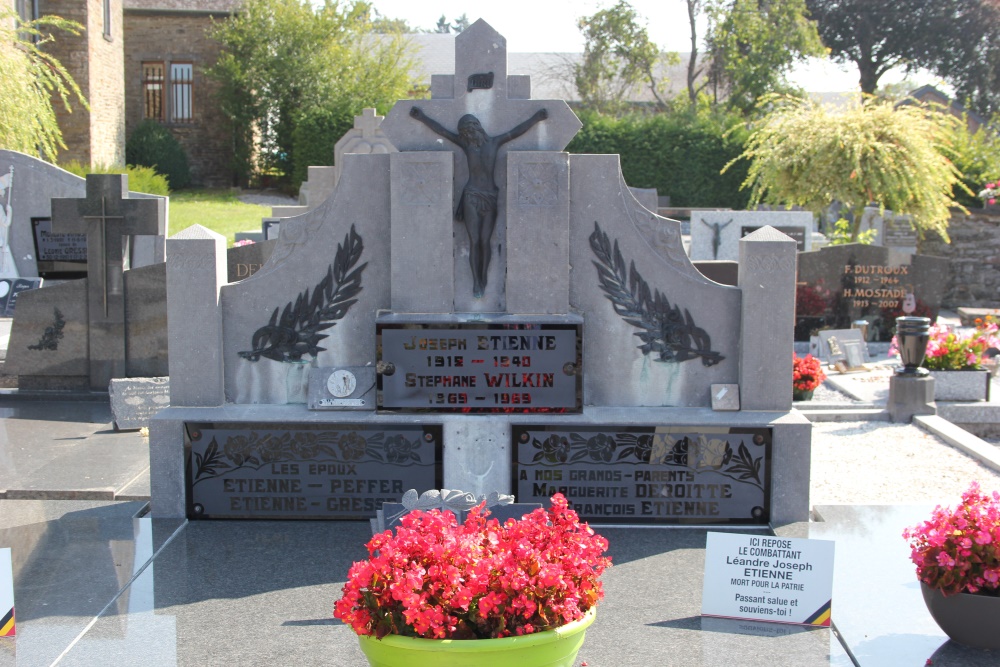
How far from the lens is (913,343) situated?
9.97 m

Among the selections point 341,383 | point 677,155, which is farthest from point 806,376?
point 677,155

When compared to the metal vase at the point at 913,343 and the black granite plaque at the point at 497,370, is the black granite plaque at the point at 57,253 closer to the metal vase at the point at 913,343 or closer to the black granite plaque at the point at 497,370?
the black granite plaque at the point at 497,370

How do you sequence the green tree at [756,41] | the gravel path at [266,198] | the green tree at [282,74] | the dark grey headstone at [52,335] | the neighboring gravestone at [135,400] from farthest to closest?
the green tree at [756,41] → the green tree at [282,74] → the gravel path at [266,198] → the dark grey headstone at [52,335] → the neighboring gravestone at [135,400]

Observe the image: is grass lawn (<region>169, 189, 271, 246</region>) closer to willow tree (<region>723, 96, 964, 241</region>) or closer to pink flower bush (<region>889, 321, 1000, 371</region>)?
willow tree (<region>723, 96, 964, 241</region>)

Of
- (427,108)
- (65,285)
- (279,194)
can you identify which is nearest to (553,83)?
(279,194)

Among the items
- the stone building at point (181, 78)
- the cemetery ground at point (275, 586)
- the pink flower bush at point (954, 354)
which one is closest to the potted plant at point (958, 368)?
the pink flower bush at point (954, 354)

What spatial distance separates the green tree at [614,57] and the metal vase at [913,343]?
89.9ft

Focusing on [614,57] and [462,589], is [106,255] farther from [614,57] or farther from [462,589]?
[614,57]

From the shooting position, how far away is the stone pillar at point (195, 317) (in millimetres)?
6094

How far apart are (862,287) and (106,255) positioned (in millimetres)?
9870

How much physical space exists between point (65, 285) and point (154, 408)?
2.55 meters

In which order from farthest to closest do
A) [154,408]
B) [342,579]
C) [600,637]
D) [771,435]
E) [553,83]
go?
1. [553,83]
2. [154,408]
3. [771,435]
4. [342,579]
5. [600,637]

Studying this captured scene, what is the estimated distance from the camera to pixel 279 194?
33469 mm

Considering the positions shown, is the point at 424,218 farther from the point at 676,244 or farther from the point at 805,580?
the point at 805,580
